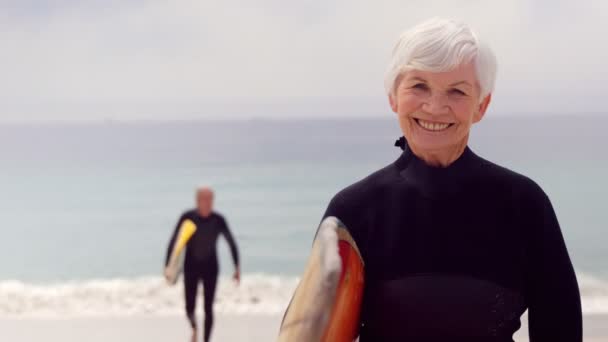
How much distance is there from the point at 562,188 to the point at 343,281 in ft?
106

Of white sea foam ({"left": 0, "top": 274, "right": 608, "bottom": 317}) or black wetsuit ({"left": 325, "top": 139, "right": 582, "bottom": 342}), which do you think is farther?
white sea foam ({"left": 0, "top": 274, "right": 608, "bottom": 317})

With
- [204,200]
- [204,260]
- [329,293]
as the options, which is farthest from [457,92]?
[204,260]

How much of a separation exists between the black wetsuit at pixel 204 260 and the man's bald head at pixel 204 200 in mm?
41

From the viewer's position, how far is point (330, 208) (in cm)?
157

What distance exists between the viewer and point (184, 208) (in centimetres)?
3331

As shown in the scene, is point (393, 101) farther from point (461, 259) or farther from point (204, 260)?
point (204, 260)

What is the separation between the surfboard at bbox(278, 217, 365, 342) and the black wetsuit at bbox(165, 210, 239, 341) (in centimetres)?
452

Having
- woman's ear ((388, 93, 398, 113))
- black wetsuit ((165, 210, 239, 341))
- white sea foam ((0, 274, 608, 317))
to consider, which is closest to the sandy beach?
black wetsuit ((165, 210, 239, 341))

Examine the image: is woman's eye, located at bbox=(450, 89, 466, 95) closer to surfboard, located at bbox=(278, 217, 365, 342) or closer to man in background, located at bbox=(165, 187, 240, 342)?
surfboard, located at bbox=(278, 217, 365, 342)

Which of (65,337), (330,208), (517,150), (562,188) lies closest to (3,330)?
(65,337)

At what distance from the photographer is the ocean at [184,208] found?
1224 centimetres

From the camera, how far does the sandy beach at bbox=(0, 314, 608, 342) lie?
6.53 metres

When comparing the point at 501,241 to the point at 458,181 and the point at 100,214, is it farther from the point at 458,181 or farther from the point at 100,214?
the point at 100,214

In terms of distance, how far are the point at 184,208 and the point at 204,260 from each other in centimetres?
2770
